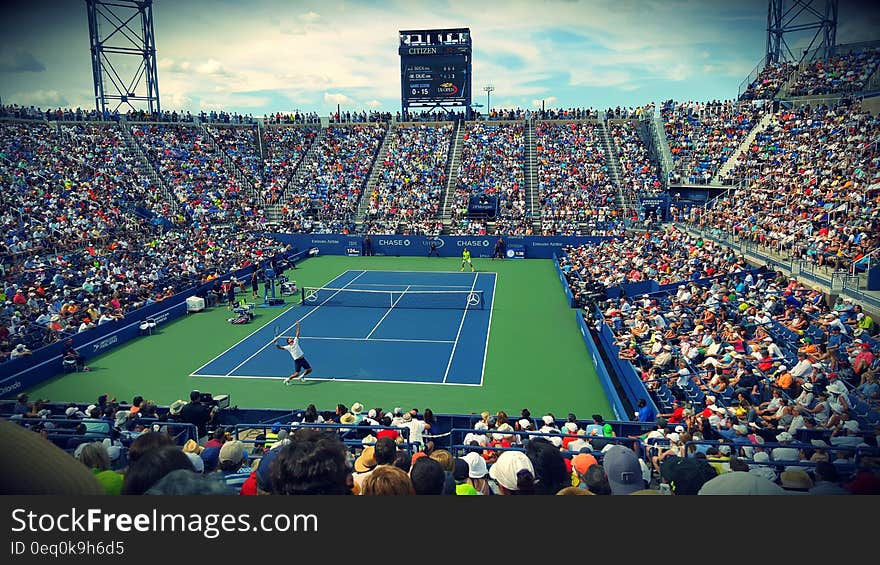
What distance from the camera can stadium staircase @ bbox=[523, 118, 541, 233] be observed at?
143 feet

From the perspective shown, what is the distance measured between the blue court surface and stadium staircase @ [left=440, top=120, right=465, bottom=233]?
14672 millimetres

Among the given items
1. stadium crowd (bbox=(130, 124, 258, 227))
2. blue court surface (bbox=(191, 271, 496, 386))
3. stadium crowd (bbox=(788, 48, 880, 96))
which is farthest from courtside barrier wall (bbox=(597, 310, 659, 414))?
stadium crowd (bbox=(130, 124, 258, 227))

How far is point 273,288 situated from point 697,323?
1738cm

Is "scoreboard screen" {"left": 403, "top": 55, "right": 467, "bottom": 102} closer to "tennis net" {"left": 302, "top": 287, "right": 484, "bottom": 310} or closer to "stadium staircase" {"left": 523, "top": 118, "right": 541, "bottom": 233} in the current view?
"stadium staircase" {"left": 523, "top": 118, "right": 541, "bottom": 233}

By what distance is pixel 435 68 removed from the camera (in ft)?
169

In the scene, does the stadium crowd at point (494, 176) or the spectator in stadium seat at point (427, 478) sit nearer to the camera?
the spectator in stadium seat at point (427, 478)

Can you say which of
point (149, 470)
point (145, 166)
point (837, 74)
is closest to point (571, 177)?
point (837, 74)

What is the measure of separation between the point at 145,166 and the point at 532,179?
2907 centimetres

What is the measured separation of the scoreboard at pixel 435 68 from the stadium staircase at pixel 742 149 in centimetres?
2267

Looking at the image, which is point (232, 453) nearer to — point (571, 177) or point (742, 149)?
point (742, 149)

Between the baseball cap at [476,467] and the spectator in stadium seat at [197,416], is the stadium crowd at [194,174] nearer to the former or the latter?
the spectator in stadium seat at [197,416]

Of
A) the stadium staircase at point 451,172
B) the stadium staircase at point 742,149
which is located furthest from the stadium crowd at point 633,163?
the stadium staircase at point 451,172

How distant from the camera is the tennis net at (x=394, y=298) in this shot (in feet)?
84.4

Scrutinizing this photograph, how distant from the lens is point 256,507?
6.93ft
